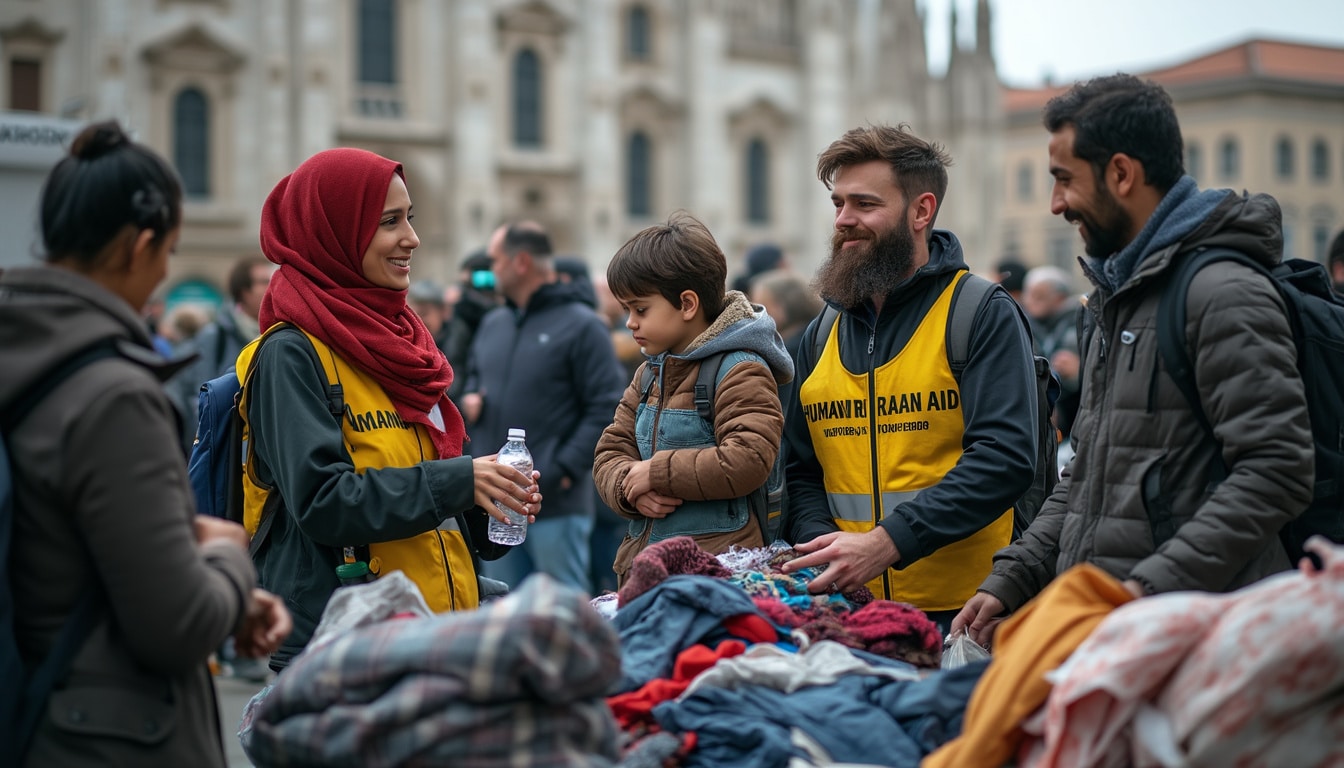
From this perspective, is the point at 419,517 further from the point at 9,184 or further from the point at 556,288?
the point at 9,184

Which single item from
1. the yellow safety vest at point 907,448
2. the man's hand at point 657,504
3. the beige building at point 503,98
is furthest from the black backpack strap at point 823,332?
the beige building at point 503,98

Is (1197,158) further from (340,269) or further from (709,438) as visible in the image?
(340,269)

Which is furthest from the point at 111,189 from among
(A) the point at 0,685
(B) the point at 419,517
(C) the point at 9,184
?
(C) the point at 9,184

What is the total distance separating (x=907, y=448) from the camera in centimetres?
402

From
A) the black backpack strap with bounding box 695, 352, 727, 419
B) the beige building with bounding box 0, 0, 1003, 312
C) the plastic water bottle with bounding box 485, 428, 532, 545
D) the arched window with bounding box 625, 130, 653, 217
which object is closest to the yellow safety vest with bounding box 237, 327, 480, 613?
the plastic water bottle with bounding box 485, 428, 532, 545

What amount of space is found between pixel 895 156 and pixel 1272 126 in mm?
65610

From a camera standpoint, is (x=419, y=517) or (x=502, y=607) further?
(x=419, y=517)

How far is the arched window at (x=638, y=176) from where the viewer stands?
4188 centimetres

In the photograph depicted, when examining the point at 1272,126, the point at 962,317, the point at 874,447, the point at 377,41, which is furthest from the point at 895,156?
the point at 1272,126

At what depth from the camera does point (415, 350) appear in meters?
4.08

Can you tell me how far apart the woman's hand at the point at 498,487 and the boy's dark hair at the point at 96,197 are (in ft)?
4.18

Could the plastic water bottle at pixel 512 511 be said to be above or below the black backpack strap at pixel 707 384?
below

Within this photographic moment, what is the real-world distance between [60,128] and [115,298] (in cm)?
1136

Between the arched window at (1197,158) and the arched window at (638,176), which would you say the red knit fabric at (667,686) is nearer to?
the arched window at (638,176)
